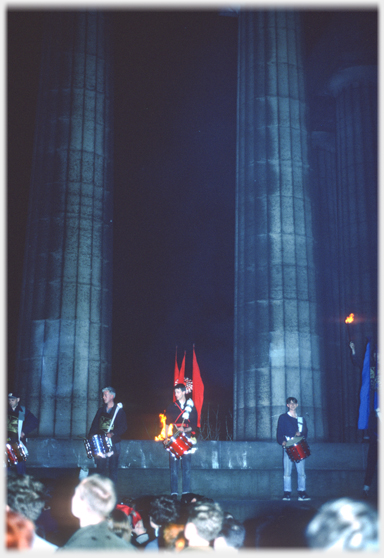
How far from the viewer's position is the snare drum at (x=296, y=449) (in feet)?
39.6

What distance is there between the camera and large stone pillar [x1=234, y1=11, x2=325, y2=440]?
1661 centimetres

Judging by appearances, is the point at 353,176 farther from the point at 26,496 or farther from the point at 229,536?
the point at 26,496

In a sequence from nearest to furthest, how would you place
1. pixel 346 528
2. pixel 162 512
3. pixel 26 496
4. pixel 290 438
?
pixel 346 528, pixel 26 496, pixel 162 512, pixel 290 438

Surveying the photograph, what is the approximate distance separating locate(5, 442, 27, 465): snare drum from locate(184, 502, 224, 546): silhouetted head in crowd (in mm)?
8136

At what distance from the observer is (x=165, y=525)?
18.9 feet

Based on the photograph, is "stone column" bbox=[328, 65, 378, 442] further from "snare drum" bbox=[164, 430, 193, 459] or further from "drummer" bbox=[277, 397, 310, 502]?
"snare drum" bbox=[164, 430, 193, 459]

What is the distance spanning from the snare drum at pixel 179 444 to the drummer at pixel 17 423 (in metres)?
2.86

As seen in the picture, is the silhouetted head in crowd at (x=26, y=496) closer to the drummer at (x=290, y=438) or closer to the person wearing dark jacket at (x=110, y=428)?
the person wearing dark jacket at (x=110, y=428)

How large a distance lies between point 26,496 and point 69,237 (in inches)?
485

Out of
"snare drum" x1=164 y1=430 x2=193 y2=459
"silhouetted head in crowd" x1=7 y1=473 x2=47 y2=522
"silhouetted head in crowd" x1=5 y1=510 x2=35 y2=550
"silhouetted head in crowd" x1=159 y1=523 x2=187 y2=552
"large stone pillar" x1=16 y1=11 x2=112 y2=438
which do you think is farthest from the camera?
"large stone pillar" x1=16 y1=11 x2=112 y2=438

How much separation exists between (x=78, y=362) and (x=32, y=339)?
1.39 meters

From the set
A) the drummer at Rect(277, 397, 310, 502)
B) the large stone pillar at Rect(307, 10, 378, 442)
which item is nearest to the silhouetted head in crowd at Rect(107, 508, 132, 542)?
the drummer at Rect(277, 397, 310, 502)

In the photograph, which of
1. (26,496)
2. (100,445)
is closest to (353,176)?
(100,445)


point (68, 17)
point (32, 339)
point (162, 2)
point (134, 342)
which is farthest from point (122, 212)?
point (162, 2)
